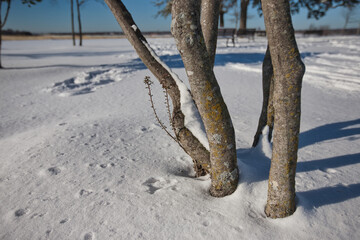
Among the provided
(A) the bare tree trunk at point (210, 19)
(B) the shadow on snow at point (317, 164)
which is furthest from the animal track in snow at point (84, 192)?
(A) the bare tree trunk at point (210, 19)

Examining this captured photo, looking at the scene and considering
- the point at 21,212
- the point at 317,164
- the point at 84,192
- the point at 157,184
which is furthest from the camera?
the point at 317,164

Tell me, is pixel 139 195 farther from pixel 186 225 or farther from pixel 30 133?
pixel 30 133

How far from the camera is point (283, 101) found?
1.49m

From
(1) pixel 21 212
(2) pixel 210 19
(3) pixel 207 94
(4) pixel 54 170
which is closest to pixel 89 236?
(1) pixel 21 212

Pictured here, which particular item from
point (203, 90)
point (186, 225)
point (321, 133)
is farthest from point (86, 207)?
point (321, 133)

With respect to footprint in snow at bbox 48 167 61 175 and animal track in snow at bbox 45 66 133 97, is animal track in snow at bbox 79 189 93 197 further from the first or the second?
animal track in snow at bbox 45 66 133 97

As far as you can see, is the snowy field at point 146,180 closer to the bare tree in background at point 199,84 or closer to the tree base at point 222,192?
the tree base at point 222,192

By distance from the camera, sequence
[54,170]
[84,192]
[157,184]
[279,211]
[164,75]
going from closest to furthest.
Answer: [279,211], [164,75], [84,192], [157,184], [54,170]

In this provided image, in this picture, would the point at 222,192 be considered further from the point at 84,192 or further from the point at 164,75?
the point at 84,192

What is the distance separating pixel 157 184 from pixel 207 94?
46.2 inches

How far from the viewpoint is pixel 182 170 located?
2.61m

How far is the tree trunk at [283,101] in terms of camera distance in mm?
1363

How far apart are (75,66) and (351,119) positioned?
10836mm

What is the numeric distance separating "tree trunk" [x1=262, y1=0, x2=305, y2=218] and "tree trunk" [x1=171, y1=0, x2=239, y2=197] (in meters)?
0.37
